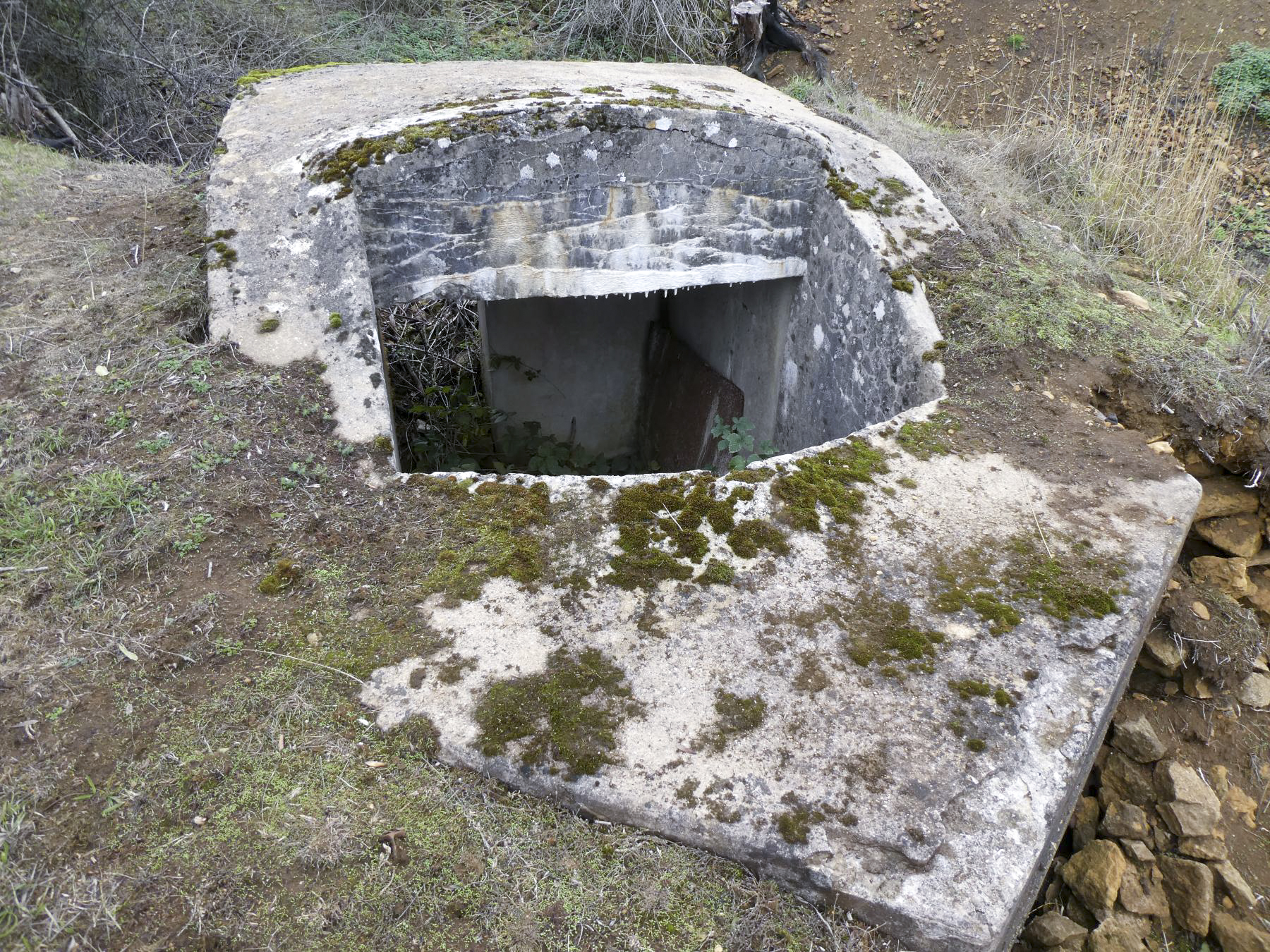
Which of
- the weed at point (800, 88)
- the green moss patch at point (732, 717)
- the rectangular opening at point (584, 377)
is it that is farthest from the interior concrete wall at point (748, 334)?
the green moss patch at point (732, 717)

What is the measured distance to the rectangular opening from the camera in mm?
4832

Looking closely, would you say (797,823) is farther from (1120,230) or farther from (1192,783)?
(1120,230)

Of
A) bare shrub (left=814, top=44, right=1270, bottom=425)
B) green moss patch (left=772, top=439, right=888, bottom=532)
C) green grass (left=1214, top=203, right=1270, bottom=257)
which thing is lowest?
green grass (left=1214, top=203, right=1270, bottom=257)

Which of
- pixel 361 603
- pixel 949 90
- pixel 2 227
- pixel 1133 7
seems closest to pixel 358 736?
pixel 361 603

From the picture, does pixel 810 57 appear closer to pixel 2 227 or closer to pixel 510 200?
pixel 510 200

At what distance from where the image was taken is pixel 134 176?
14.0 feet

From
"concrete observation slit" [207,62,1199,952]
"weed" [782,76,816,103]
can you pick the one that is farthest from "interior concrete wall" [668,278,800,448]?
"weed" [782,76,816,103]

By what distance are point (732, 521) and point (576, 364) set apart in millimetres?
4608

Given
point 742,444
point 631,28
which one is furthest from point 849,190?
point 631,28

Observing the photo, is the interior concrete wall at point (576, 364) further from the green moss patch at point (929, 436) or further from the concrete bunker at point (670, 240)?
the green moss patch at point (929, 436)

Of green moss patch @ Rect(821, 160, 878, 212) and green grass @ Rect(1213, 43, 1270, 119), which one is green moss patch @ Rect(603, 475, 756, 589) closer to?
green moss patch @ Rect(821, 160, 878, 212)

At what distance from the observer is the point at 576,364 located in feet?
22.1

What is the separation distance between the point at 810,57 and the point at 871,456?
22.1 ft

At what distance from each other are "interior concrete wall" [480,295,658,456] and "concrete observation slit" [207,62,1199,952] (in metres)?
1.95
